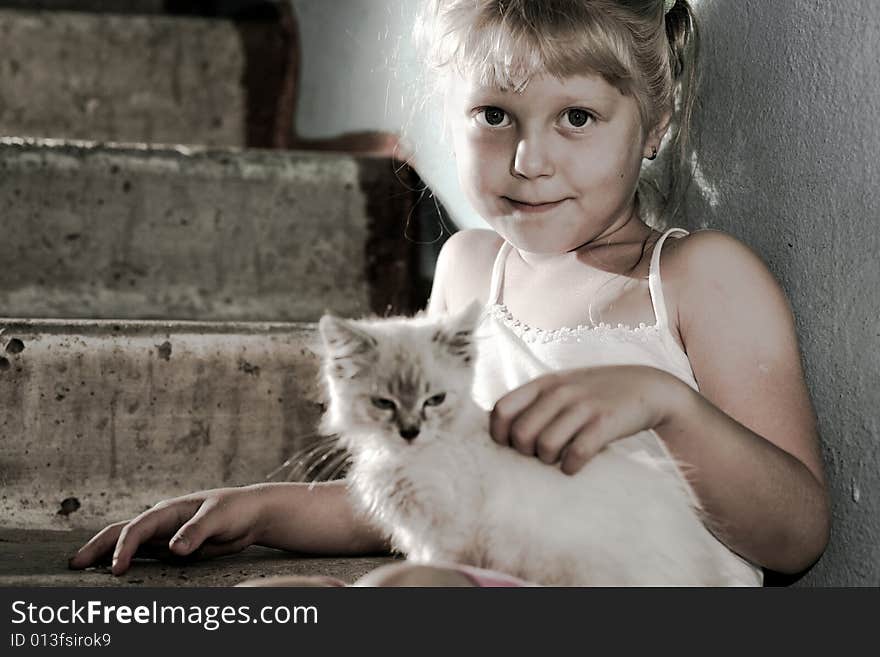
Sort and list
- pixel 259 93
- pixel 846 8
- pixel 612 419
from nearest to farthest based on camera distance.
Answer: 1. pixel 612 419
2. pixel 846 8
3. pixel 259 93

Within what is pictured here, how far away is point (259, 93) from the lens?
2703 millimetres

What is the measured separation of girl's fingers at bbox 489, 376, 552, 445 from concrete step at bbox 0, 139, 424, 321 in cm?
117

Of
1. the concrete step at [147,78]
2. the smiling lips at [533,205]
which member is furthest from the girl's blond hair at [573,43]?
the concrete step at [147,78]

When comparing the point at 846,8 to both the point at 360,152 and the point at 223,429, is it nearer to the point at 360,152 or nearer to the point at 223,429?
the point at 223,429

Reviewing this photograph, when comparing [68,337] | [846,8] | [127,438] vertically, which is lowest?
[127,438]

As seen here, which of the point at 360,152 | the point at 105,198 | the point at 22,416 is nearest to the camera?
the point at 22,416

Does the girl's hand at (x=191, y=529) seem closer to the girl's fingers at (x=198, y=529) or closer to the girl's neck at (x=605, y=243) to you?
the girl's fingers at (x=198, y=529)

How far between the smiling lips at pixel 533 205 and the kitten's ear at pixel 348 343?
13.6 inches

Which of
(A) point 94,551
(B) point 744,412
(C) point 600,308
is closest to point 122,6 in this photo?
(A) point 94,551

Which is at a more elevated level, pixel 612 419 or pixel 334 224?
pixel 612 419

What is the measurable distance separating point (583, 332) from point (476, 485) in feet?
1.24

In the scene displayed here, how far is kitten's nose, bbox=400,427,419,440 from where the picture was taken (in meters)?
0.72
